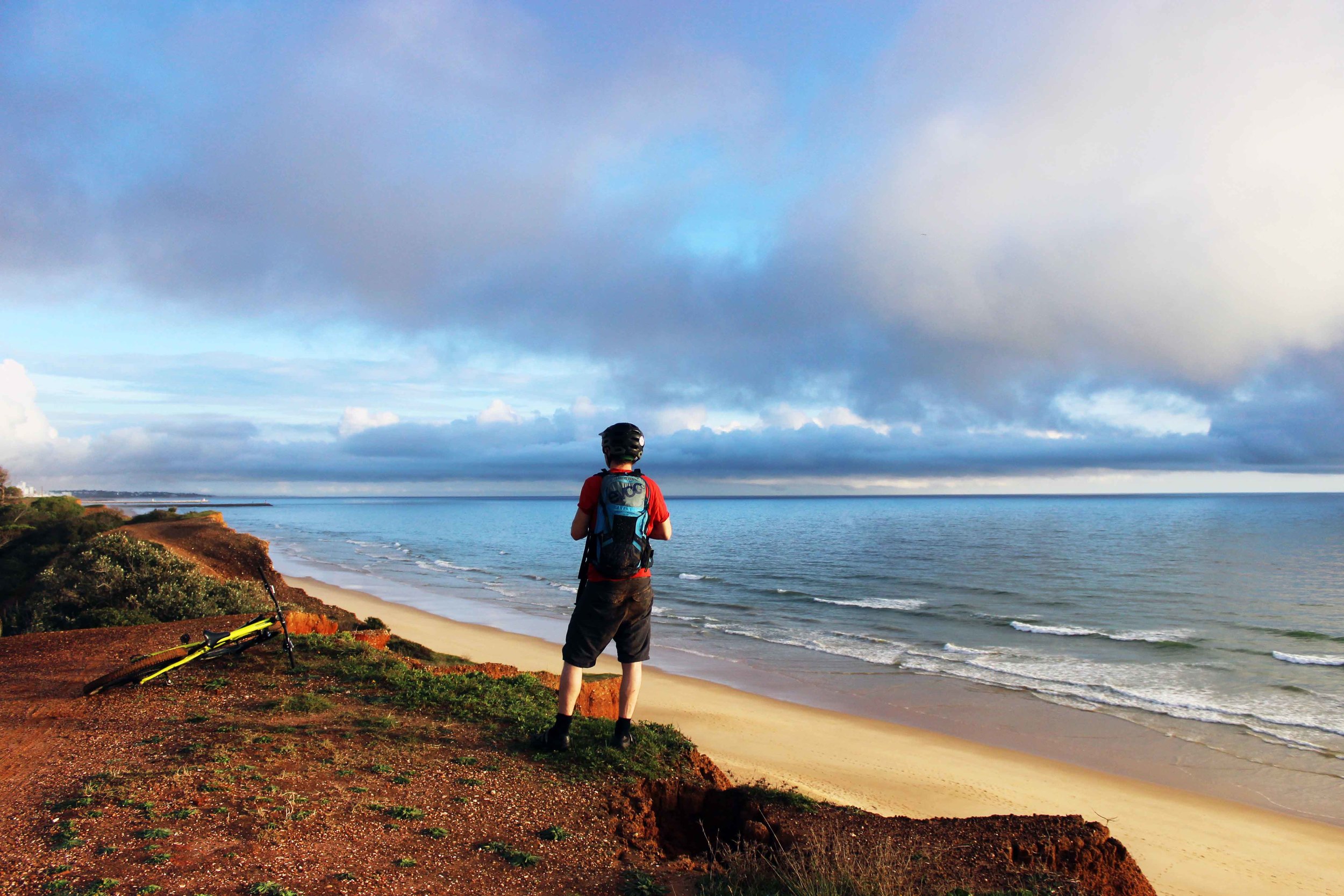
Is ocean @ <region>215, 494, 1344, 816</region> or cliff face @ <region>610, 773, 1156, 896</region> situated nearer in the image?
cliff face @ <region>610, 773, 1156, 896</region>

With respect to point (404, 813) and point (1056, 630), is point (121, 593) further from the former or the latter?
point (1056, 630)

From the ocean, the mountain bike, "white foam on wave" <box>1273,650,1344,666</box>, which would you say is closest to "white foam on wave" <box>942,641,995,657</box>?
the ocean

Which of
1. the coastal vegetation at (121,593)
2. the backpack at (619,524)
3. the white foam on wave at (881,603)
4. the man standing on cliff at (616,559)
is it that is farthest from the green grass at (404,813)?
the white foam on wave at (881,603)

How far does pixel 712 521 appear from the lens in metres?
111

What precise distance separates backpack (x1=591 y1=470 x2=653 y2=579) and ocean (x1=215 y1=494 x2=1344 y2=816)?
10.4 meters

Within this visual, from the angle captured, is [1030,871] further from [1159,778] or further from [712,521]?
[712,521]

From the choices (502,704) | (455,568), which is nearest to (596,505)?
(502,704)

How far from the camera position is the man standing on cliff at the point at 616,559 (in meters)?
5.33

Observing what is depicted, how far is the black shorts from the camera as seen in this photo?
5.44 meters

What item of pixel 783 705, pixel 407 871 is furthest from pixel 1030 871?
pixel 783 705

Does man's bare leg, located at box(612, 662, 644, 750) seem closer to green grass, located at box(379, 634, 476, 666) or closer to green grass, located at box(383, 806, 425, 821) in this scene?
green grass, located at box(383, 806, 425, 821)

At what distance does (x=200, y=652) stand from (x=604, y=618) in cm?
525

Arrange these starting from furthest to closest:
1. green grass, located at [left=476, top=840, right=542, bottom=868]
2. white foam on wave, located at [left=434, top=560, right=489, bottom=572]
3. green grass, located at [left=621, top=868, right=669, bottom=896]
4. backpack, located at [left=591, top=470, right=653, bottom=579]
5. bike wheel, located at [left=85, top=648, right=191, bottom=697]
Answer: white foam on wave, located at [left=434, top=560, right=489, bottom=572] → bike wheel, located at [left=85, top=648, right=191, bottom=697] → backpack, located at [left=591, top=470, right=653, bottom=579] → green grass, located at [left=476, top=840, right=542, bottom=868] → green grass, located at [left=621, top=868, right=669, bottom=896]

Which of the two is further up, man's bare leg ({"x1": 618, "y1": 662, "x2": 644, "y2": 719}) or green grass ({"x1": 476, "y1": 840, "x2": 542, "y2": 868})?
man's bare leg ({"x1": 618, "y1": 662, "x2": 644, "y2": 719})
